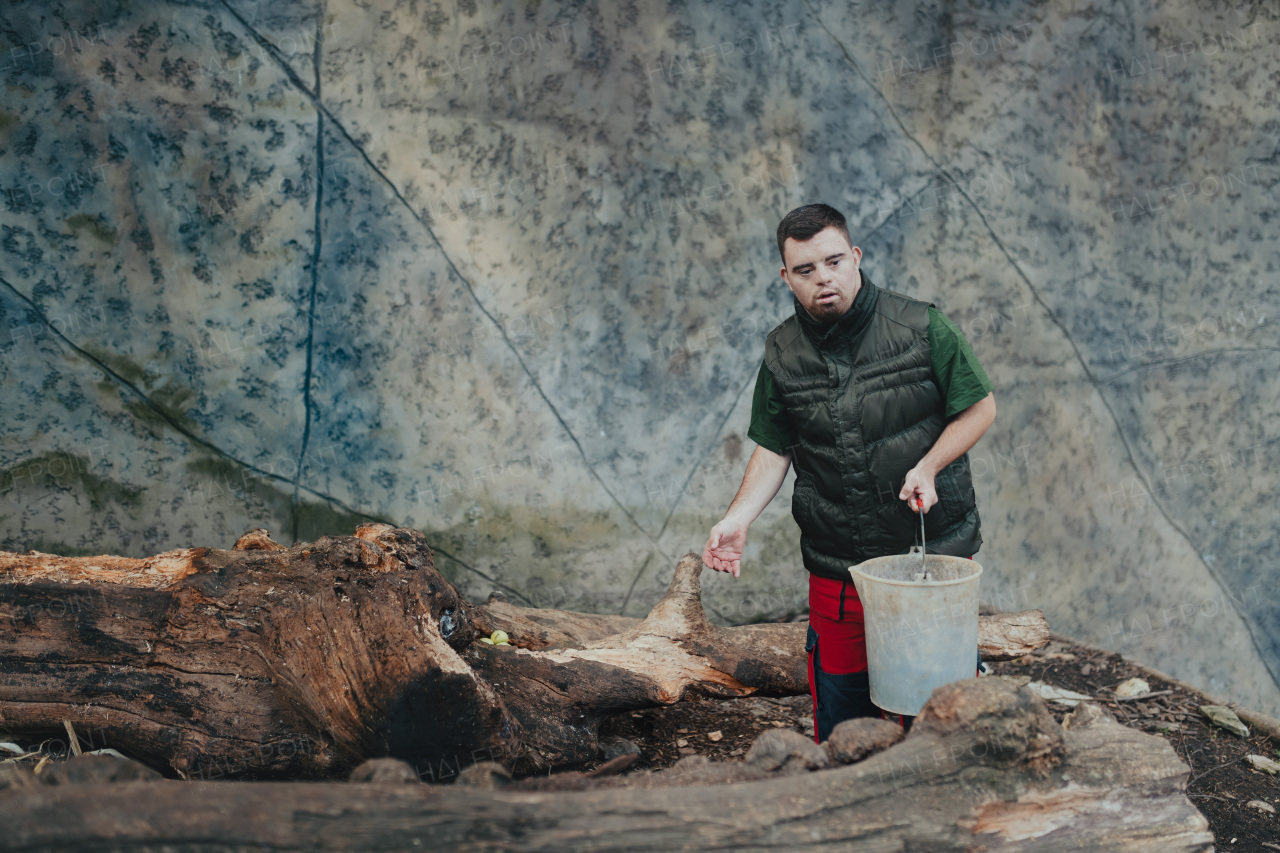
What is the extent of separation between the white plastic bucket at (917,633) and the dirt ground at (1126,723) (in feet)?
3.56

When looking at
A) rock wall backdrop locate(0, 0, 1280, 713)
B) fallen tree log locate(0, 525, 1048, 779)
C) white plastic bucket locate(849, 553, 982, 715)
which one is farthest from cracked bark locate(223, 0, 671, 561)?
white plastic bucket locate(849, 553, 982, 715)

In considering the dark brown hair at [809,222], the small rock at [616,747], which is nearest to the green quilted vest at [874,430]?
the dark brown hair at [809,222]

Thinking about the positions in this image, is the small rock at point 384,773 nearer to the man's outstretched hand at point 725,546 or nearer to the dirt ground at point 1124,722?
the man's outstretched hand at point 725,546

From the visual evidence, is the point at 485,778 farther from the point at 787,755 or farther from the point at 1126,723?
the point at 1126,723

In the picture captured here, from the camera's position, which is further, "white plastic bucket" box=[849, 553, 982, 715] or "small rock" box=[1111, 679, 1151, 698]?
"small rock" box=[1111, 679, 1151, 698]

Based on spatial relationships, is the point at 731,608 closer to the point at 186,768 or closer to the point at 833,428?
the point at 833,428

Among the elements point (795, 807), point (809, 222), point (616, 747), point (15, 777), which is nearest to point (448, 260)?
point (809, 222)

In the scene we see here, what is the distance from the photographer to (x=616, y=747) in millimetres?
3248

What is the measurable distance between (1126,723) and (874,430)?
2286 mm

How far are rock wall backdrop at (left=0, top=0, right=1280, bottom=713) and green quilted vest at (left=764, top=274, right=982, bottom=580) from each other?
1840 millimetres

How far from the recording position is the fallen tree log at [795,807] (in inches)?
61.0

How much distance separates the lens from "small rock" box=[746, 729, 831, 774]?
197 centimetres

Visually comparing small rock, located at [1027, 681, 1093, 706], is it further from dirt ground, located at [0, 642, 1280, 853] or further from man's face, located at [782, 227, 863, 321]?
man's face, located at [782, 227, 863, 321]

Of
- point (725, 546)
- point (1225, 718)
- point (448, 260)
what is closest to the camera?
point (725, 546)
